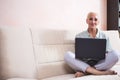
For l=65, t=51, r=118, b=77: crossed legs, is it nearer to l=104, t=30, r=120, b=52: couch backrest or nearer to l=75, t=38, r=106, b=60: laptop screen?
l=75, t=38, r=106, b=60: laptop screen

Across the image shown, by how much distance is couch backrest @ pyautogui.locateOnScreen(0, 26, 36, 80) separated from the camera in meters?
1.68

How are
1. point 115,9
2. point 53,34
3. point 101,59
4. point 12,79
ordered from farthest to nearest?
point 115,9 < point 53,34 < point 101,59 < point 12,79

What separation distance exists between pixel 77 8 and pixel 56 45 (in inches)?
47.2

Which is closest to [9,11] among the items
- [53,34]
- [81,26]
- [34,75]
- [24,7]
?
[24,7]

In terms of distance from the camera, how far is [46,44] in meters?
→ 1.95

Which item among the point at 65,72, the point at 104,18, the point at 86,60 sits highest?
the point at 104,18

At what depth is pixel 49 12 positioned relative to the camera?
9.04 feet

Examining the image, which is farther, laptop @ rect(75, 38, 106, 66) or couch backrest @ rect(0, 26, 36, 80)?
laptop @ rect(75, 38, 106, 66)

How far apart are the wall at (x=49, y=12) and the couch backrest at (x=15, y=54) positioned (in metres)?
0.66

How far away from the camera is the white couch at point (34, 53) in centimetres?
169

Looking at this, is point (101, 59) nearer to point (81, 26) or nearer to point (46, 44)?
point (46, 44)

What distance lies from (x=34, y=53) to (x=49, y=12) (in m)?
1.04

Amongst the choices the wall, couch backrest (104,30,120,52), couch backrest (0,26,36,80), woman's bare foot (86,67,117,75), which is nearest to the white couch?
couch backrest (0,26,36,80)

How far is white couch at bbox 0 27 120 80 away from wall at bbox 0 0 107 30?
0.62 metres
